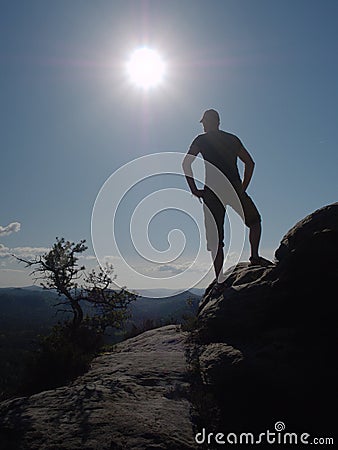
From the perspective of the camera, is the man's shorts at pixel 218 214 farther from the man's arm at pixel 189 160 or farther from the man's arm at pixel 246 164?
the man's arm at pixel 189 160

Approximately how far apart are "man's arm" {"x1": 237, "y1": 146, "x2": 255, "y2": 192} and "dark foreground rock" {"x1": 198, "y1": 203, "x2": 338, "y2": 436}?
172 cm

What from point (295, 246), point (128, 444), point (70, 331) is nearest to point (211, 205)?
point (295, 246)

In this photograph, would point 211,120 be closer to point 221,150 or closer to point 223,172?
point 221,150

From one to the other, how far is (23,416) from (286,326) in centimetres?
398

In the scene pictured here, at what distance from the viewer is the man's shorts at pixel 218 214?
6.97 meters

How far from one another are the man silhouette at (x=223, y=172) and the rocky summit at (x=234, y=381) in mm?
979

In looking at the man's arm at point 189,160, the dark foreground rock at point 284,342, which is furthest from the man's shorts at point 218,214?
the dark foreground rock at point 284,342

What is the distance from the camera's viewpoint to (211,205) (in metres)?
7.12

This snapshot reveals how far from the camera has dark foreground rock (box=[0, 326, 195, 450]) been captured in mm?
3701

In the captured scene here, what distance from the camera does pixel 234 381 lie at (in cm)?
468

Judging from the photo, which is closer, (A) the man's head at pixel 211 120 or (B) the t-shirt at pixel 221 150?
(B) the t-shirt at pixel 221 150

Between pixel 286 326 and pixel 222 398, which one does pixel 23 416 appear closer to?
pixel 222 398

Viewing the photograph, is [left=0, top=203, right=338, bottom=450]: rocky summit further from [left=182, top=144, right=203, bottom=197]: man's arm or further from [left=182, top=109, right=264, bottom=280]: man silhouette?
[left=182, top=144, right=203, bottom=197]: man's arm

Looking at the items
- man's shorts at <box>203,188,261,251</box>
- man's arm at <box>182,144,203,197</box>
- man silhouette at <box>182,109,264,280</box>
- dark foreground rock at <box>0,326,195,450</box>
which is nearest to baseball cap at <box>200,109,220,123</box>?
man silhouette at <box>182,109,264,280</box>
